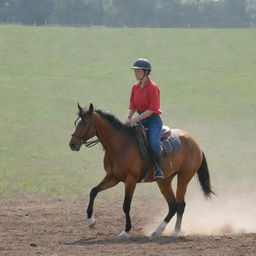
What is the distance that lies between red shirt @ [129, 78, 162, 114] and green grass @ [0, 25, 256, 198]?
5.07 meters

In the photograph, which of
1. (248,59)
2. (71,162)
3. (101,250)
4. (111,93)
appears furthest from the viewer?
(248,59)

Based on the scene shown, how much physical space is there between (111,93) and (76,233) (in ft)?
91.2

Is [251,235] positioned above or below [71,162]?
above

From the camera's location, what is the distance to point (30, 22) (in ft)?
311

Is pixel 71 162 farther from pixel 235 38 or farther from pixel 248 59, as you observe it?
pixel 235 38

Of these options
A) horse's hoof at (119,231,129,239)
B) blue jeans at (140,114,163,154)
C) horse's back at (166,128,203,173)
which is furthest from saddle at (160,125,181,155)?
horse's hoof at (119,231,129,239)

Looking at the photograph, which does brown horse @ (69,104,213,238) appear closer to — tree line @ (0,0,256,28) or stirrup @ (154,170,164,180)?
stirrup @ (154,170,164,180)

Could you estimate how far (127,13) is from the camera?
108500 millimetres

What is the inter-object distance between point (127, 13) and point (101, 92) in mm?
69671

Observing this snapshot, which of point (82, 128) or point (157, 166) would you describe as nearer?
point (82, 128)

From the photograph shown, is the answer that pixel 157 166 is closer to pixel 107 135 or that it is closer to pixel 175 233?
pixel 107 135

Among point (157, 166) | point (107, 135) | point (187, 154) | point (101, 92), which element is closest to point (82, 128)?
point (107, 135)

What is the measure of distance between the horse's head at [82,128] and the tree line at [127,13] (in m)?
82.4

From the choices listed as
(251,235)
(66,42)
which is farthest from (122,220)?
(66,42)
